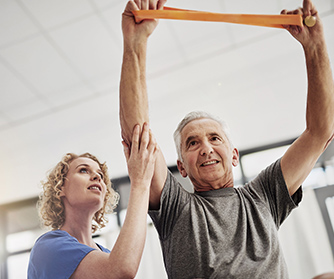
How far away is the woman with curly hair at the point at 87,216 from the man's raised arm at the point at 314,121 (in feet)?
1.25

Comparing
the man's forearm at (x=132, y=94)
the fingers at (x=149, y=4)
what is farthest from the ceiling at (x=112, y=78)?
the man's forearm at (x=132, y=94)

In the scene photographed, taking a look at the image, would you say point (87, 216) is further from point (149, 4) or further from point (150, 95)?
point (150, 95)

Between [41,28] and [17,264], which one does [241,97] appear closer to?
[41,28]

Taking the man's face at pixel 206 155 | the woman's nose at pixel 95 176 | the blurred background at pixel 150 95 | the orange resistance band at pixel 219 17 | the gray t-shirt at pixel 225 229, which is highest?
the blurred background at pixel 150 95

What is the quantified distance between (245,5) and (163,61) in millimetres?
748

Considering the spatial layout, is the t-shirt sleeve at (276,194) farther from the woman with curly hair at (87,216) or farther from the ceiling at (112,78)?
the ceiling at (112,78)

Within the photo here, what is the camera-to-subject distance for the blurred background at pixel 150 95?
261cm

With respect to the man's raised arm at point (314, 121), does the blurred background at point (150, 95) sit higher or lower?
higher

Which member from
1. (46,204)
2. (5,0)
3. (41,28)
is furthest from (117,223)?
(46,204)

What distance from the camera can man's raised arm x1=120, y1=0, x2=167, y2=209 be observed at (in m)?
0.98

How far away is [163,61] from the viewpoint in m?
3.04

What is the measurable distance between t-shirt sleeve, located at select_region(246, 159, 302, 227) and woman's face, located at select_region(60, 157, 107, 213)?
0.55m

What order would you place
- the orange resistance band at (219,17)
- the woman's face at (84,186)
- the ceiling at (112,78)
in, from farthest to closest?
the ceiling at (112,78), the woman's face at (84,186), the orange resistance band at (219,17)

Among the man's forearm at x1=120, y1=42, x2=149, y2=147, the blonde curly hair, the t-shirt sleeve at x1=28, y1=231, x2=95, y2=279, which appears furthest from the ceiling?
the t-shirt sleeve at x1=28, y1=231, x2=95, y2=279
